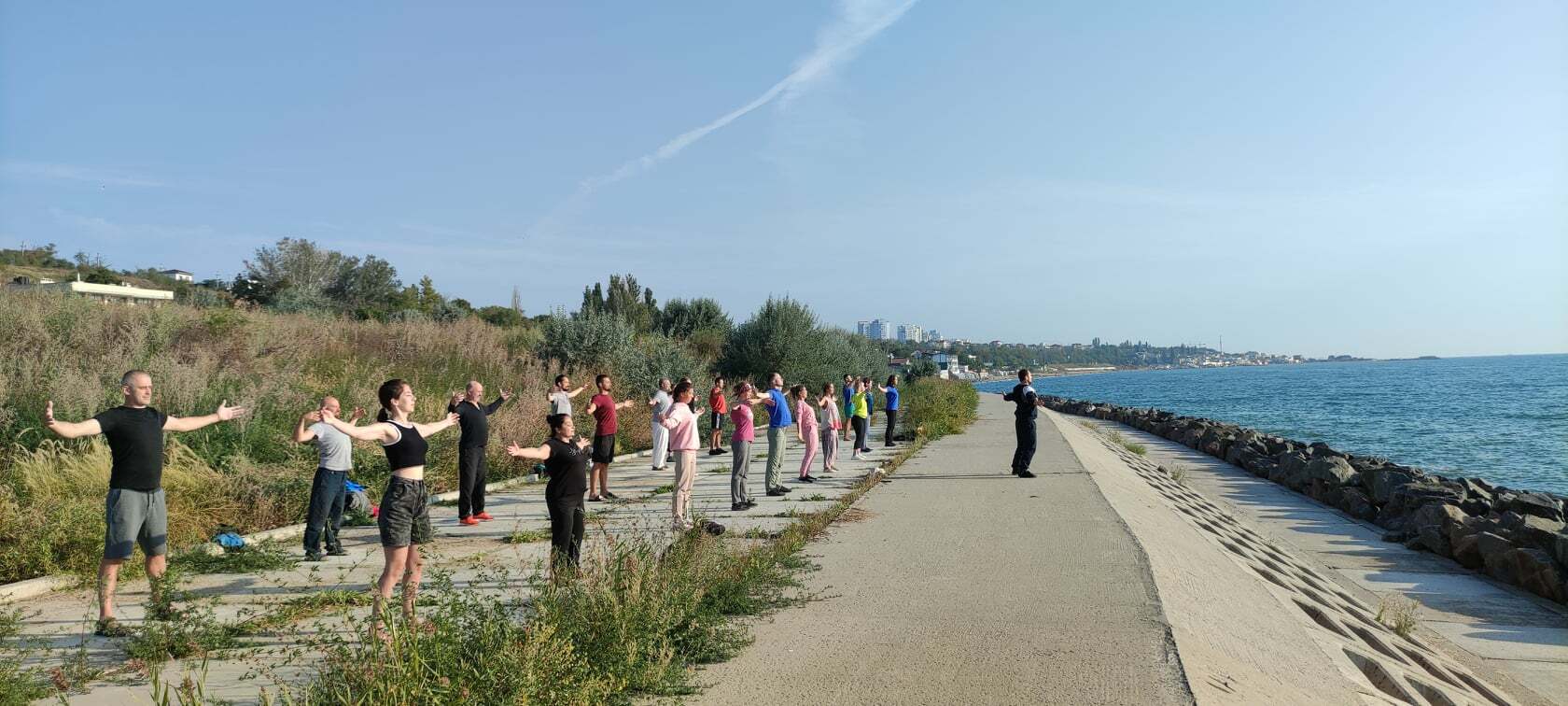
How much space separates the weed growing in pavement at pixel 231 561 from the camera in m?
7.79

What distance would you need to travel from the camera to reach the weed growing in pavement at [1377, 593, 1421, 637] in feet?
28.3

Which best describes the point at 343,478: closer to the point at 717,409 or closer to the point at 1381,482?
the point at 717,409

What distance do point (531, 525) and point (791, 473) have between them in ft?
21.5

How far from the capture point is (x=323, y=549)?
8547 mm

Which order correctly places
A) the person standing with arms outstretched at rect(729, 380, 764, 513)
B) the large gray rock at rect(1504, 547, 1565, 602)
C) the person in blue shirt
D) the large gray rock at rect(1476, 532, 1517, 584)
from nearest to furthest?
the large gray rock at rect(1504, 547, 1565, 602) < the person standing with arms outstretched at rect(729, 380, 764, 513) < the large gray rock at rect(1476, 532, 1517, 584) < the person in blue shirt

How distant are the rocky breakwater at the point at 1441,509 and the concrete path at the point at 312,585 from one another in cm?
848

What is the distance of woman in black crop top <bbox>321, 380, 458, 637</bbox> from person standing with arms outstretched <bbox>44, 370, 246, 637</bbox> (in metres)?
1.25

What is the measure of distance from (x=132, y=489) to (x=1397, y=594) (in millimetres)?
12694

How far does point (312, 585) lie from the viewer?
729 centimetres

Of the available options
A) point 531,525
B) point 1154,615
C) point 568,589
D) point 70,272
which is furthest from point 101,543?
point 70,272

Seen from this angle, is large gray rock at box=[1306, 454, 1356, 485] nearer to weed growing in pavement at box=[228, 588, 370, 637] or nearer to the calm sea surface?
the calm sea surface

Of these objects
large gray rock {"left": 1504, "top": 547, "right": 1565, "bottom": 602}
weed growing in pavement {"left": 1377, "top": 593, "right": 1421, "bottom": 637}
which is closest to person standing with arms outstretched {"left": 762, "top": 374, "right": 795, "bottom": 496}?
weed growing in pavement {"left": 1377, "top": 593, "right": 1421, "bottom": 637}

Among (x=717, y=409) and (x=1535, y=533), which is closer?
(x=1535, y=533)

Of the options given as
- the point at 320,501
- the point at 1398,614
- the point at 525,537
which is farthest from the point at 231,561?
the point at 1398,614
